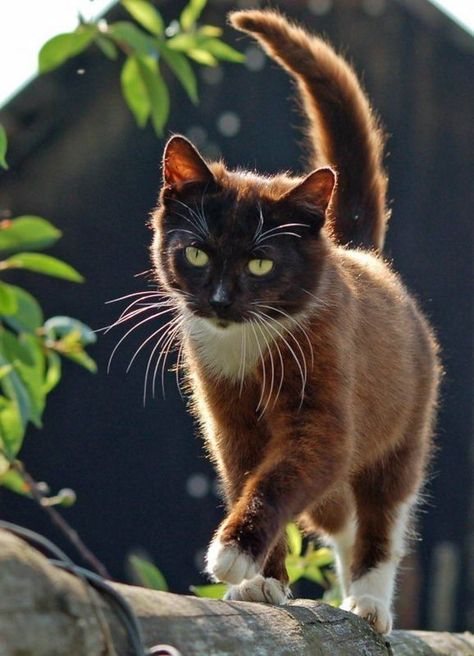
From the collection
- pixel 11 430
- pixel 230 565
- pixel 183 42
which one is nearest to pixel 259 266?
pixel 230 565

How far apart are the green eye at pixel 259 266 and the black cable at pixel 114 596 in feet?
5.23

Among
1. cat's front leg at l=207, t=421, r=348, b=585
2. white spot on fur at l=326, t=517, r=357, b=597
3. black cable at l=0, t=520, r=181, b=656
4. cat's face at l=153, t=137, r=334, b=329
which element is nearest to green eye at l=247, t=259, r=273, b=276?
cat's face at l=153, t=137, r=334, b=329

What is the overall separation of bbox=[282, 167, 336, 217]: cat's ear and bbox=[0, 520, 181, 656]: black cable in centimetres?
176

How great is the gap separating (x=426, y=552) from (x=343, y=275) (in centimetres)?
360

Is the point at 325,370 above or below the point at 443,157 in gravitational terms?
below

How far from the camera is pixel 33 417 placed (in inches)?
78.4

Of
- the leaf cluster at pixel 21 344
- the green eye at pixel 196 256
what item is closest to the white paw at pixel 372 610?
the green eye at pixel 196 256

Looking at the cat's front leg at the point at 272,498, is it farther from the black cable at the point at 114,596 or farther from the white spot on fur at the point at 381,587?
the black cable at the point at 114,596

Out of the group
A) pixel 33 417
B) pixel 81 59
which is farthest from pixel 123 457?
pixel 33 417

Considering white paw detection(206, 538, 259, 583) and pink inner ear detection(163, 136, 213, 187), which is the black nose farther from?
white paw detection(206, 538, 259, 583)

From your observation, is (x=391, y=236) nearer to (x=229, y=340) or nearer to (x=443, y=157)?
(x=443, y=157)

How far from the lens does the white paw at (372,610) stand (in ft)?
11.3

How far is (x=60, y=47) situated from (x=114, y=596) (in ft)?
3.30

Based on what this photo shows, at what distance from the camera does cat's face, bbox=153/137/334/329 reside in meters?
3.19
